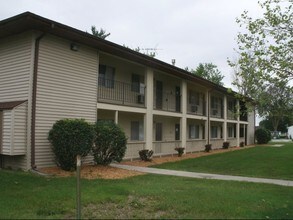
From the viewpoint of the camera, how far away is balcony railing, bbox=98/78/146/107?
19172 millimetres

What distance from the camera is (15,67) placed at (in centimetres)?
1461

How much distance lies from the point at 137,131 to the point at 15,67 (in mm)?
9707

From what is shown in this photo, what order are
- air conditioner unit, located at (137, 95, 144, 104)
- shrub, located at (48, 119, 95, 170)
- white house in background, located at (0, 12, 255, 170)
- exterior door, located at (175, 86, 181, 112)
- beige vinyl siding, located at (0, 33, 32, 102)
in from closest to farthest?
shrub, located at (48, 119, 95, 170) → white house in background, located at (0, 12, 255, 170) → beige vinyl siding, located at (0, 33, 32, 102) → air conditioner unit, located at (137, 95, 144, 104) → exterior door, located at (175, 86, 181, 112)

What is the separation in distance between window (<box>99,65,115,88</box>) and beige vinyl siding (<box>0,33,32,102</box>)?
515cm

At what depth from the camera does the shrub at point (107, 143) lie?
14766 millimetres

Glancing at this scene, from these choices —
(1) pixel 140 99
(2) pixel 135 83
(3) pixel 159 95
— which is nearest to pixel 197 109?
(3) pixel 159 95

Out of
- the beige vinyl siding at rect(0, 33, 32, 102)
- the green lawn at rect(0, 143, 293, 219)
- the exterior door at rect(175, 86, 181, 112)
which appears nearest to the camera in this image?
the green lawn at rect(0, 143, 293, 219)

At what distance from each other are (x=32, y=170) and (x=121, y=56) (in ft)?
24.7

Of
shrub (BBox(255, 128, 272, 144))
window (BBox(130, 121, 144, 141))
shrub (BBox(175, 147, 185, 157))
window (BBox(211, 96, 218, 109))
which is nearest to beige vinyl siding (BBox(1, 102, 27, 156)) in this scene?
window (BBox(130, 121, 144, 141))

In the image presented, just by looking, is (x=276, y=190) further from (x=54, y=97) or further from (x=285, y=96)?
(x=54, y=97)

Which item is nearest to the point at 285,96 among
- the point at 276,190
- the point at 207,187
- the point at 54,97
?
the point at 276,190

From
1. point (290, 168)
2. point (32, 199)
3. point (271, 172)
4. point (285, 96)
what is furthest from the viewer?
point (290, 168)

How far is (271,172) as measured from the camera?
52.9 ft

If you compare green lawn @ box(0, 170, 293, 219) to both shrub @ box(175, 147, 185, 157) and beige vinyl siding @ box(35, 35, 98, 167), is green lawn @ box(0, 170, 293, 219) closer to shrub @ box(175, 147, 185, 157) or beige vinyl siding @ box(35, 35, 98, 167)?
beige vinyl siding @ box(35, 35, 98, 167)
